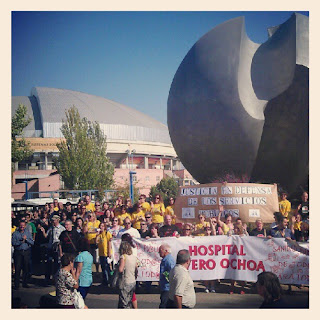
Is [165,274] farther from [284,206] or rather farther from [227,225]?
[284,206]

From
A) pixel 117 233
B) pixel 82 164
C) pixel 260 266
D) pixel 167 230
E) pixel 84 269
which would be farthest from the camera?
pixel 82 164

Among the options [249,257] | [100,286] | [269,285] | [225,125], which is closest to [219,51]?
[225,125]

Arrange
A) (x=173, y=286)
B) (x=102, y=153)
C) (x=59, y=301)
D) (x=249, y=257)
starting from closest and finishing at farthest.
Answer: (x=173, y=286) → (x=59, y=301) → (x=249, y=257) → (x=102, y=153)

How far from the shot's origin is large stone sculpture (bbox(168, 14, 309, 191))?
35.4ft

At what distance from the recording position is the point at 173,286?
18.4 feet

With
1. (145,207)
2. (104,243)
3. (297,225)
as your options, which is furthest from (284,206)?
(104,243)

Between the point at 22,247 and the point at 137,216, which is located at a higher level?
the point at 137,216

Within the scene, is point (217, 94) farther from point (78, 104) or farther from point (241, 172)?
point (78, 104)

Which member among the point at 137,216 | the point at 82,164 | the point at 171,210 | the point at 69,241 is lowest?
the point at 69,241

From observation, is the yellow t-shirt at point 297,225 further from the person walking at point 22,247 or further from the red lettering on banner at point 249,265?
the person walking at point 22,247

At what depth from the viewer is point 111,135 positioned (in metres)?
63.2

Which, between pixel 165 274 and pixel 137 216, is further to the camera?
pixel 137 216

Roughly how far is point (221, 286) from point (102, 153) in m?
30.7

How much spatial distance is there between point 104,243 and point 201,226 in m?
1.96
